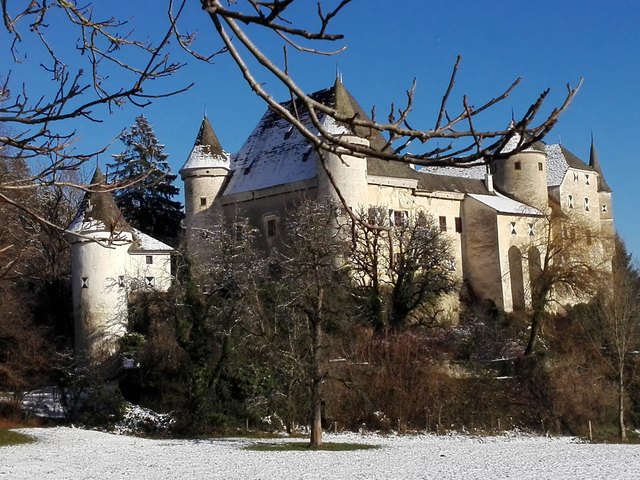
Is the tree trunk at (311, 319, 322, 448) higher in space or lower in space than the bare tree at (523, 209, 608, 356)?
lower

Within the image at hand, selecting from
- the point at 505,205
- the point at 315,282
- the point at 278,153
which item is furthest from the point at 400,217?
the point at 315,282

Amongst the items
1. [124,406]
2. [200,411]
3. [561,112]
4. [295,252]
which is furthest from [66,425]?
[561,112]

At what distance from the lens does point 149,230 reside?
170ft

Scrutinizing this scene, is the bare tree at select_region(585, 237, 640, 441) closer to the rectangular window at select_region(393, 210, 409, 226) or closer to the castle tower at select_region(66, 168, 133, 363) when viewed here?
the rectangular window at select_region(393, 210, 409, 226)

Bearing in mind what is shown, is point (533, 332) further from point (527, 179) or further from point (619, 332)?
point (527, 179)

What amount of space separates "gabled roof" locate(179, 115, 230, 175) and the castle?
0.05 meters

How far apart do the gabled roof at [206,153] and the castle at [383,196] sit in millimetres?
49

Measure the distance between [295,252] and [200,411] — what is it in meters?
9.36

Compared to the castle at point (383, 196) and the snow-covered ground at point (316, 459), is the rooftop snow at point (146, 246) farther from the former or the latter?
the snow-covered ground at point (316, 459)

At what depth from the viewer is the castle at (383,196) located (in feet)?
141

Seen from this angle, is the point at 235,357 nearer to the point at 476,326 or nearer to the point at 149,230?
the point at 476,326

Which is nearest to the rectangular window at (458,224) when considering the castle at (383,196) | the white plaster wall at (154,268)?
the castle at (383,196)

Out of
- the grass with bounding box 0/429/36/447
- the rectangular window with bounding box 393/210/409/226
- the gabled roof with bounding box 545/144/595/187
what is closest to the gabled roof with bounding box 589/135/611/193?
the gabled roof with bounding box 545/144/595/187

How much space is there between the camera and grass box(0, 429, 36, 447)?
2587 centimetres
